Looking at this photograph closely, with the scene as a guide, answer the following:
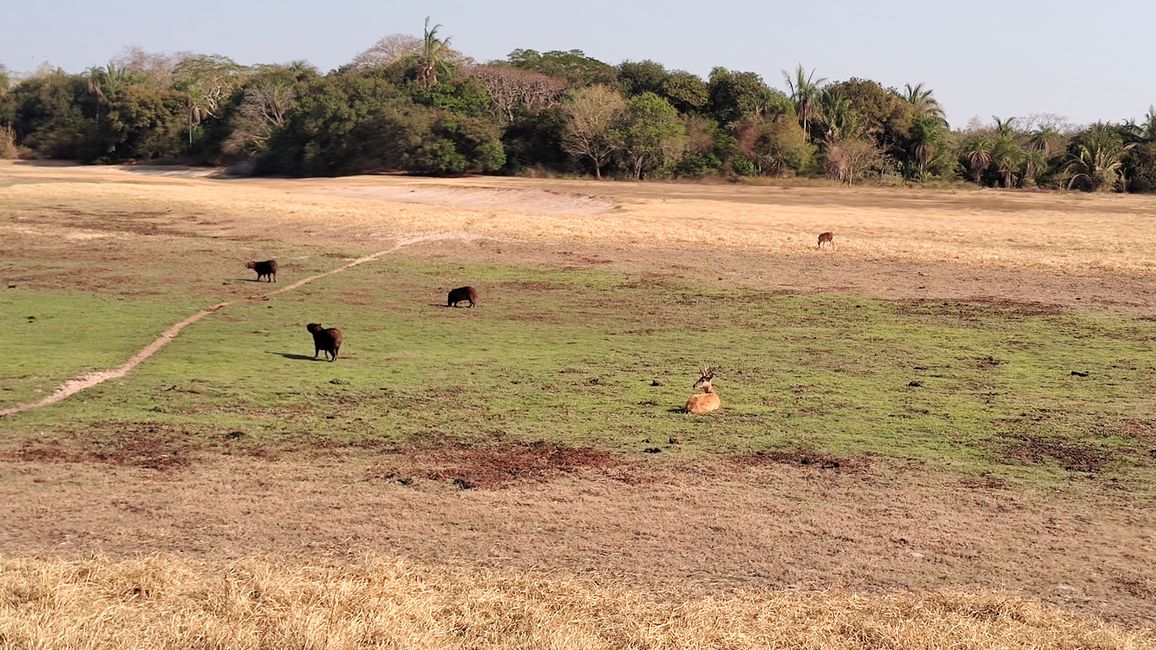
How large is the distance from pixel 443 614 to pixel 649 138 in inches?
2549

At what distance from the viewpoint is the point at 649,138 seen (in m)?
70.8

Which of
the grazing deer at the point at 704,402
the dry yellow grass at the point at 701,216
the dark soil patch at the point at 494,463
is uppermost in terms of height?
the dry yellow grass at the point at 701,216

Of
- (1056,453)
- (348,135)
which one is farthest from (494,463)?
(348,135)

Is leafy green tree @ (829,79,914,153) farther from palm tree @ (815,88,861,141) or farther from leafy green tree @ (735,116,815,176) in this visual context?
leafy green tree @ (735,116,815,176)

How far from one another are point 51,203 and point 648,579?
39497 mm

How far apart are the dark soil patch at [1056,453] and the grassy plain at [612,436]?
0.14 feet

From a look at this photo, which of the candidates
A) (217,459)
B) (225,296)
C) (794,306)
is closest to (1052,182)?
(794,306)

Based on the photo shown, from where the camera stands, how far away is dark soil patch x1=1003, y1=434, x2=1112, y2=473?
12227 millimetres

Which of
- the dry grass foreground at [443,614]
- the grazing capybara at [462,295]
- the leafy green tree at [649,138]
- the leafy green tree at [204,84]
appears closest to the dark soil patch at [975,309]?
the grazing capybara at [462,295]

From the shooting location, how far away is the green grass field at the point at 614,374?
13.1m

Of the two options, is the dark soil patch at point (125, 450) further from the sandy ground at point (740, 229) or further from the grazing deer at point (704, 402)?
the sandy ground at point (740, 229)

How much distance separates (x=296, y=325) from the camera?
68.6 ft

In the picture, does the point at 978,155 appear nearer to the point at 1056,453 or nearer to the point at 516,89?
the point at 516,89

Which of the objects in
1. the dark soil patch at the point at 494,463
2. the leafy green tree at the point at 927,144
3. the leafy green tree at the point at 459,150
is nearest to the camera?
the dark soil patch at the point at 494,463
